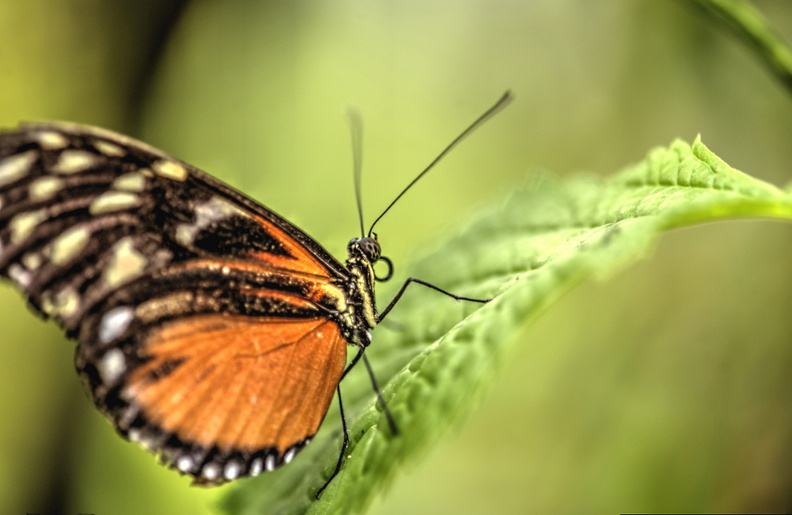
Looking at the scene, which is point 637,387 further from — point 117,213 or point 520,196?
point 117,213

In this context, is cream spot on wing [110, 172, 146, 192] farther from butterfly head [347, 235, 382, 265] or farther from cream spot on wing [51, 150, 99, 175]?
butterfly head [347, 235, 382, 265]

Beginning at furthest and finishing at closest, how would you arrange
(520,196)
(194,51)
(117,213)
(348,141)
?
(194,51)
(348,141)
(520,196)
(117,213)

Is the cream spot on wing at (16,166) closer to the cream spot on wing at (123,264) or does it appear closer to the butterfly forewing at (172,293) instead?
the butterfly forewing at (172,293)

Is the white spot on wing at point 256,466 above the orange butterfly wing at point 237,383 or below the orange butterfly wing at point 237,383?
below

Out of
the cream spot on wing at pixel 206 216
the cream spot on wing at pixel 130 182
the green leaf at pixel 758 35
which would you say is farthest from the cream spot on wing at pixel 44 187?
the green leaf at pixel 758 35

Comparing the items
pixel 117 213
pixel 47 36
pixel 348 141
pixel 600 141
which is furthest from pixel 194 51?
pixel 117 213

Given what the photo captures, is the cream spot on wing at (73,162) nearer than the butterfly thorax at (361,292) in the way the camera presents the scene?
Yes

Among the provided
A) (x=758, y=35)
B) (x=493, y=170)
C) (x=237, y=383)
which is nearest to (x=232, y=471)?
(x=237, y=383)
